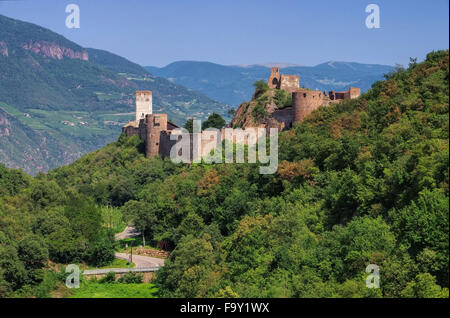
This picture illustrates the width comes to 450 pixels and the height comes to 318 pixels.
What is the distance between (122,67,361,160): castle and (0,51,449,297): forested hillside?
10.7ft

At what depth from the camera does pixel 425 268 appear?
3050 cm

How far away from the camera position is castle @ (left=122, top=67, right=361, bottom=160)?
61906 mm

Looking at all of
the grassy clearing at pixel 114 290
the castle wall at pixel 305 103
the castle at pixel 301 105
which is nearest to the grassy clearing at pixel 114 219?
the castle at pixel 301 105

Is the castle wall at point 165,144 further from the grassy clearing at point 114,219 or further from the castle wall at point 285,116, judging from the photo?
the castle wall at point 285,116

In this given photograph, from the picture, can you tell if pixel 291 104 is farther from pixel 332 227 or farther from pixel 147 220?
pixel 332 227

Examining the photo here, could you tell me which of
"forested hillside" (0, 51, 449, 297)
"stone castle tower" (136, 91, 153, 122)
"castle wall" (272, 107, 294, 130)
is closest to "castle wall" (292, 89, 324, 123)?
"castle wall" (272, 107, 294, 130)

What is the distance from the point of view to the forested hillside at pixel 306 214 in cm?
3231

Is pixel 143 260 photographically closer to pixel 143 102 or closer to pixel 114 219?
pixel 114 219

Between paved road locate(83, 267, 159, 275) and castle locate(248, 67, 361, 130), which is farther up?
castle locate(248, 67, 361, 130)

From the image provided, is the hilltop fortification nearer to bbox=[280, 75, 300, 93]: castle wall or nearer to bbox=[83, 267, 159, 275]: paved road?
bbox=[280, 75, 300, 93]: castle wall

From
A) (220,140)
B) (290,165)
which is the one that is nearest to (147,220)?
(220,140)

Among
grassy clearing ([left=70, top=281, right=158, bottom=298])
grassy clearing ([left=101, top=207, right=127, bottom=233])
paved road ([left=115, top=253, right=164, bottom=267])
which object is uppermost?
grassy clearing ([left=101, top=207, right=127, bottom=233])

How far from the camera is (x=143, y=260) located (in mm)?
56312
